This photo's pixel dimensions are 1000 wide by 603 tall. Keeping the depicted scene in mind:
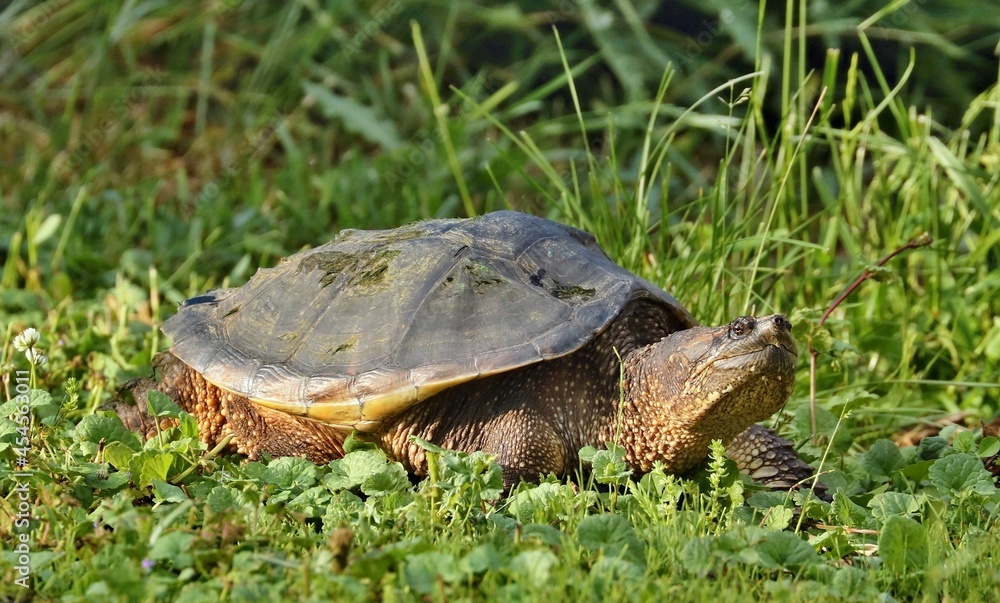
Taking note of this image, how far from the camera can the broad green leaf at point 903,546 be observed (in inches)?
86.2

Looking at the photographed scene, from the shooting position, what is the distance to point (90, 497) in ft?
Answer: 8.02

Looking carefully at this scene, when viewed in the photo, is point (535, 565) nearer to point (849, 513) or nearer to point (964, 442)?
point (849, 513)

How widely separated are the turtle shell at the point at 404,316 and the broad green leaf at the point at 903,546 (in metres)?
0.84

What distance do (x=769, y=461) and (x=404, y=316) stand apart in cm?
107

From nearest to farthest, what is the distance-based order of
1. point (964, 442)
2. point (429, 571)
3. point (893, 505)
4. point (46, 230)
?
point (429, 571), point (893, 505), point (964, 442), point (46, 230)

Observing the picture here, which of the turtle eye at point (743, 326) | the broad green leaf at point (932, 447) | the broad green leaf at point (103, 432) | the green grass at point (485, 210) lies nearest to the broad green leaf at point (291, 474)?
the green grass at point (485, 210)

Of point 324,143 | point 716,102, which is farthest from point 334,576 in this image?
point 716,102

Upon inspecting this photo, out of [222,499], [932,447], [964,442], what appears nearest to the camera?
[222,499]

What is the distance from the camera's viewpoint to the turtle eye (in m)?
2.47

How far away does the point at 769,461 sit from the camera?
2.89 meters

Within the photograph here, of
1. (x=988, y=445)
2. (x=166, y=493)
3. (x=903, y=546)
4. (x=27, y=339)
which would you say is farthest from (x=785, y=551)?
(x=27, y=339)

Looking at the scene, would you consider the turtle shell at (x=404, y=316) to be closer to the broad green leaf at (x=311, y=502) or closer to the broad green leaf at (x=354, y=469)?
the broad green leaf at (x=354, y=469)

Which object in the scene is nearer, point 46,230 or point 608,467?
point 608,467

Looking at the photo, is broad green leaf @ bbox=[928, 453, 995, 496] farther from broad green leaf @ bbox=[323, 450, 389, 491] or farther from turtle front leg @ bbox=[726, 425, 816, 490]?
broad green leaf @ bbox=[323, 450, 389, 491]
